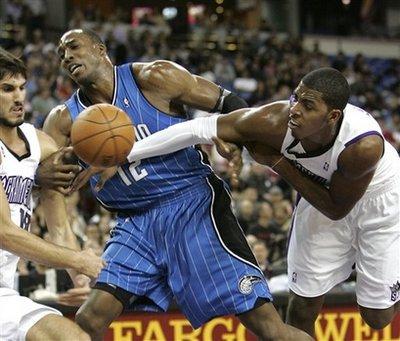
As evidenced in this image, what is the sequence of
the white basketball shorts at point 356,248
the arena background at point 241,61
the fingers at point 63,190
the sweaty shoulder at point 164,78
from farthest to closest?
the arena background at point 241,61, the white basketball shorts at point 356,248, the sweaty shoulder at point 164,78, the fingers at point 63,190

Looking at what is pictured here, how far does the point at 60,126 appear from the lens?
4.91 meters

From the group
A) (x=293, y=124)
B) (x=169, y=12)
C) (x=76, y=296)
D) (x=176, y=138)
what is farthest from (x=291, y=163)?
(x=169, y=12)

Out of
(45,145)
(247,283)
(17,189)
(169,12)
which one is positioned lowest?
(169,12)

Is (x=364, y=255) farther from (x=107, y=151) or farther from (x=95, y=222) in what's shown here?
(x=95, y=222)

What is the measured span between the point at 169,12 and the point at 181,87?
1748 centimetres

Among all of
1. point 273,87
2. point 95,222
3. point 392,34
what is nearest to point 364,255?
point 95,222

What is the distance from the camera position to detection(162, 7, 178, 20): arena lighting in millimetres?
21366

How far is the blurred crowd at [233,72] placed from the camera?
30.6 feet

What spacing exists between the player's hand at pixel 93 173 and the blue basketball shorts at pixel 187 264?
29cm

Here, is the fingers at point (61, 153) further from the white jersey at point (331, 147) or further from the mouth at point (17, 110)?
the white jersey at point (331, 147)

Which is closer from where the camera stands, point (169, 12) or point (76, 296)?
point (76, 296)

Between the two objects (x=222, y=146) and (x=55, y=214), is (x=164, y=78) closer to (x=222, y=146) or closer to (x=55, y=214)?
(x=222, y=146)

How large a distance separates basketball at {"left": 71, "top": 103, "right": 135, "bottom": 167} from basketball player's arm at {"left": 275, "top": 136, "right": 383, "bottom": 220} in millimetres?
867

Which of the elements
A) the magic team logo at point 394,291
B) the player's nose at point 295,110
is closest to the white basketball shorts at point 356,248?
the magic team logo at point 394,291
